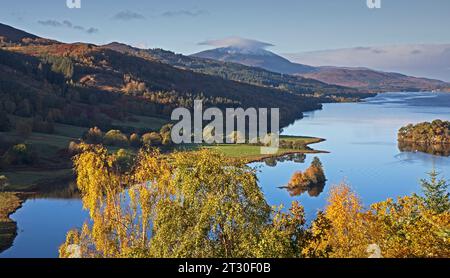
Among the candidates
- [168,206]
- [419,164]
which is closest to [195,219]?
[168,206]

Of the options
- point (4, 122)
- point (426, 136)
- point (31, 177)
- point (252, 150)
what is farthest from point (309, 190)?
point (4, 122)

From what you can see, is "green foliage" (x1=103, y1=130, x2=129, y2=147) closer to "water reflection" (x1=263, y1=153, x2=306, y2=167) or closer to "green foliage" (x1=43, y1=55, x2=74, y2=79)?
"water reflection" (x1=263, y1=153, x2=306, y2=167)

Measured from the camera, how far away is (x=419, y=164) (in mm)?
74500

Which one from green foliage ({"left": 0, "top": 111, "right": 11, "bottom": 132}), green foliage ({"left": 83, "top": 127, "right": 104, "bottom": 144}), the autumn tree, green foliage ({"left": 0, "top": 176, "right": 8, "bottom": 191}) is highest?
the autumn tree

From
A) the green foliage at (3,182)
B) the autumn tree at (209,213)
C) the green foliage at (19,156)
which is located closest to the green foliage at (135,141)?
the green foliage at (19,156)

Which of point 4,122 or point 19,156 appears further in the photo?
point 4,122

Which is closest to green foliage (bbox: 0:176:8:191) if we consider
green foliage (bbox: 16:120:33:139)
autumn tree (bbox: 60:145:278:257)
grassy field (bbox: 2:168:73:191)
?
grassy field (bbox: 2:168:73:191)

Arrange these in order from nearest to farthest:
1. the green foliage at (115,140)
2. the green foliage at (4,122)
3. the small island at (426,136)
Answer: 1. the green foliage at (4,122)
2. the green foliage at (115,140)
3. the small island at (426,136)

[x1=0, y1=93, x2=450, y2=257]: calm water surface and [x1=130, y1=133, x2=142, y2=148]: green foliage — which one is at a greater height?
[x1=130, y1=133, x2=142, y2=148]: green foliage

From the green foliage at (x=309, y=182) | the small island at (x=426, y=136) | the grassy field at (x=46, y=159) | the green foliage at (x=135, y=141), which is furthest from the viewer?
the small island at (x=426, y=136)

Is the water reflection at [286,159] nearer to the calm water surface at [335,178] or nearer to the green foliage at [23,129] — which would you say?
the calm water surface at [335,178]

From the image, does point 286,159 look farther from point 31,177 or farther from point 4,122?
point 4,122

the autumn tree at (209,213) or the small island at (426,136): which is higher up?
the autumn tree at (209,213)

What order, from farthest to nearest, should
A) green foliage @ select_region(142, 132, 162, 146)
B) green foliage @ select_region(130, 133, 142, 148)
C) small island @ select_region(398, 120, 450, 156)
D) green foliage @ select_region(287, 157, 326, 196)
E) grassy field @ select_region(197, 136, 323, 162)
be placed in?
1. small island @ select_region(398, 120, 450, 156)
2. green foliage @ select_region(142, 132, 162, 146)
3. green foliage @ select_region(130, 133, 142, 148)
4. grassy field @ select_region(197, 136, 323, 162)
5. green foliage @ select_region(287, 157, 326, 196)
